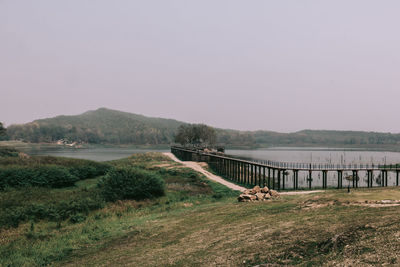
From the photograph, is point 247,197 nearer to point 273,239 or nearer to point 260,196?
point 260,196

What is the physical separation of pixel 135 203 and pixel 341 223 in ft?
73.7

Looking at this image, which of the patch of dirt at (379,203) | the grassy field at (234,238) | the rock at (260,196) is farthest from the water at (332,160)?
the grassy field at (234,238)

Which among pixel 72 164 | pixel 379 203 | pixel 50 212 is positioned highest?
pixel 379 203

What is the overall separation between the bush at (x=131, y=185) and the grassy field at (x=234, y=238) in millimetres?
7840

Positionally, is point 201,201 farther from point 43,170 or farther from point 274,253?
point 43,170

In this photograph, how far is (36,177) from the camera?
36250 millimetres

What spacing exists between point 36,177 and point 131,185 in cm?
1456

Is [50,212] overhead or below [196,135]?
below

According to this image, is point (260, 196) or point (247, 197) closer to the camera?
point (247, 197)

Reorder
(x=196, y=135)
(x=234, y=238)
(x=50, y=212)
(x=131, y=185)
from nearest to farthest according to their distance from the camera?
(x=234, y=238), (x=50, y=212), (x=131, y=185), (x=196, y=135)

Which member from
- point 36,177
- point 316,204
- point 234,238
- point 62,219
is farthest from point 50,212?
point 316,204

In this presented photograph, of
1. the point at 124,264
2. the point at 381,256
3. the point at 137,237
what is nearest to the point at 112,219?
the point at 137,237

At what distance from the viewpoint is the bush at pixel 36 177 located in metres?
34.4

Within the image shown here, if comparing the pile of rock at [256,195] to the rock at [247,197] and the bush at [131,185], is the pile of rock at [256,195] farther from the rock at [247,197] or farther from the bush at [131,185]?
the bush at [131,185]
